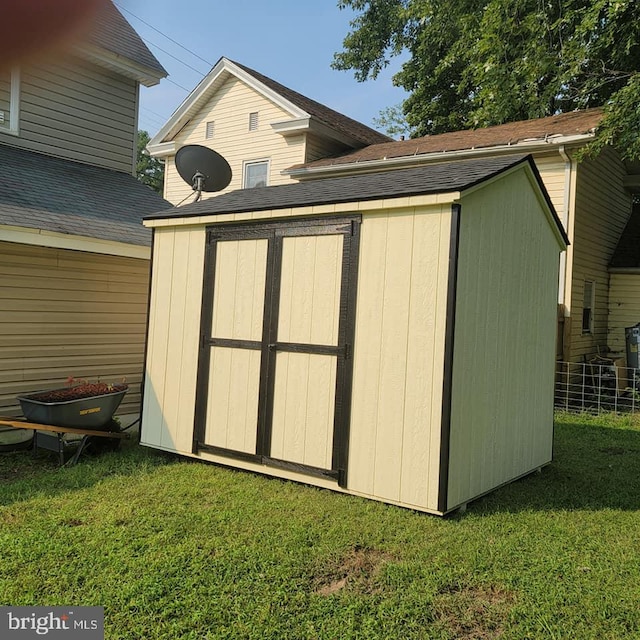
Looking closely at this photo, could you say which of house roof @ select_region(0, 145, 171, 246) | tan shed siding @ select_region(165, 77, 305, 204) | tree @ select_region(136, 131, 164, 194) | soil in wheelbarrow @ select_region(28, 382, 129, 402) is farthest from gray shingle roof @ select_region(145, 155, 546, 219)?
tree @ select_region(136, 131, 164, 194)

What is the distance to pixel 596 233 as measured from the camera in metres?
11.8

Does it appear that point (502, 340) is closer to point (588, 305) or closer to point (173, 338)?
point (173, 338)

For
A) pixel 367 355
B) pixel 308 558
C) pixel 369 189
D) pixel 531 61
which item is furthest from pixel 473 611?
pixel 531 61

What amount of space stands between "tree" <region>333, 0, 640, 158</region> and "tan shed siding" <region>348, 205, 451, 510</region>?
537 cm

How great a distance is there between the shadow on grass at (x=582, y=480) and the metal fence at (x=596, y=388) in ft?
5.40

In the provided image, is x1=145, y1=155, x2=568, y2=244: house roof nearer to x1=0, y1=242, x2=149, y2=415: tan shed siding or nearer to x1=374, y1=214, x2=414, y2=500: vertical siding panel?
x1=374, y1=214, x2=414, y2=500: vertical siding panel

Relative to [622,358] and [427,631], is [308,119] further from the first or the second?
[427,631]

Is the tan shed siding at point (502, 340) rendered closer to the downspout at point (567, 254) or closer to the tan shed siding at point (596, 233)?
the downspout at point (567, 254)

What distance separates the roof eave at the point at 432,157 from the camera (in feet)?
32.9

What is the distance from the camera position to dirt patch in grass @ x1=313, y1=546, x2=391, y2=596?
345 centimetres

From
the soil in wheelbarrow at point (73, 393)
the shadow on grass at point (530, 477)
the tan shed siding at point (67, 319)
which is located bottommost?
the shadow on grass at point (530, 477)

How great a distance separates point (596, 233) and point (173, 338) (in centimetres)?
901

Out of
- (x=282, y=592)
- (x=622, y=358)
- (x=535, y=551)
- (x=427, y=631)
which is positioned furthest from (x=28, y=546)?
(x=622, y=358)

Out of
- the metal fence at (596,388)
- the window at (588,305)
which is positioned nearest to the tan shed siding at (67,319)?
the metal fence at (596,388)
